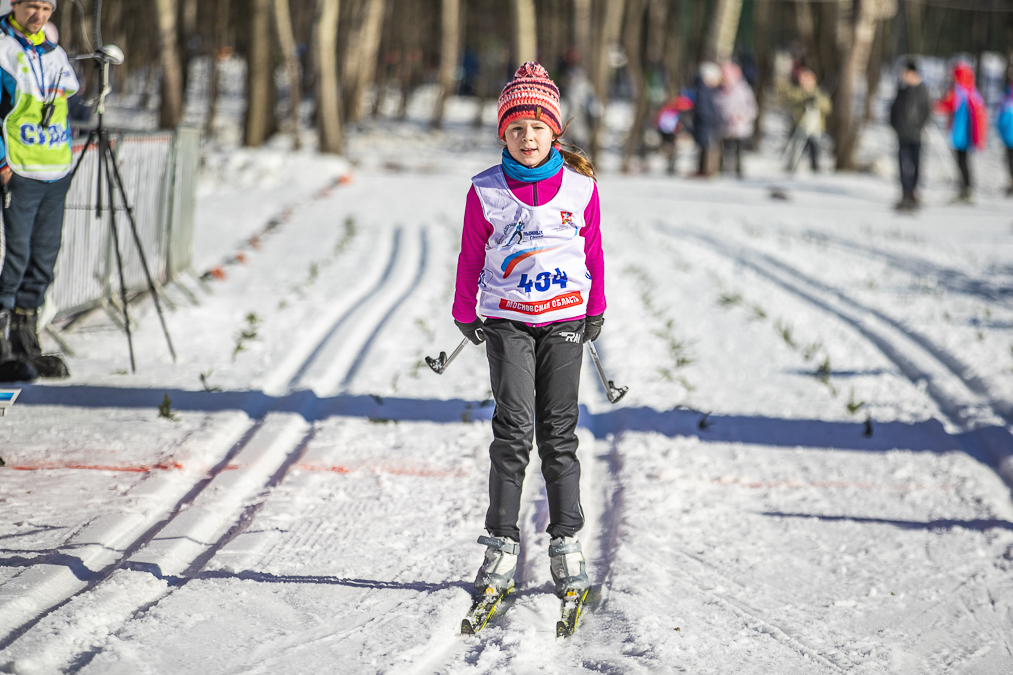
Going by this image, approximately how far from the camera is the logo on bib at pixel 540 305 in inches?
126

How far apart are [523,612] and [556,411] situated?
2.32 ft

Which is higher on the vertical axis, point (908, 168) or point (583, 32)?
point (583, 32)

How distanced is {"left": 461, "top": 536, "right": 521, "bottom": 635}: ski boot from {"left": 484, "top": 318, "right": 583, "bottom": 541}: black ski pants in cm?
4

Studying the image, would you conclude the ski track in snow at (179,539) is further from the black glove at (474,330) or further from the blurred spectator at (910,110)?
the blurred spectator at (910,110)

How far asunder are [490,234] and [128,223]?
4.68 m

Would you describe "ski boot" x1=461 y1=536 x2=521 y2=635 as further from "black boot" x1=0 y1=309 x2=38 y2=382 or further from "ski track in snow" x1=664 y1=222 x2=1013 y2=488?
"black boot" x1=0 y1=309 x2=38 y2=382

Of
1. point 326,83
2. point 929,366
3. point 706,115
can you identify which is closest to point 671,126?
point 706,115

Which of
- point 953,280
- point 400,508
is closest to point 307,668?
point 400,508

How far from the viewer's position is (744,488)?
14.7 feet

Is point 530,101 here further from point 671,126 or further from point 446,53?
point 446,53

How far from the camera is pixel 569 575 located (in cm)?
327

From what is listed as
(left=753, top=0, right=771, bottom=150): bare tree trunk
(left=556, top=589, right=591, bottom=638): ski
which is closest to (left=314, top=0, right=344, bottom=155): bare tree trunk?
(left=753, top=0, right=771, bottom=150): bare tree trunk

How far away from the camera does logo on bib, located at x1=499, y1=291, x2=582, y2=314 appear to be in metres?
3.20

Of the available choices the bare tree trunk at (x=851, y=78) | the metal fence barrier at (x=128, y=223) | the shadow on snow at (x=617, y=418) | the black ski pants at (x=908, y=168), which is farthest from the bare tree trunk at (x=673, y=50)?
the shadow on snow at (x=617, y=418)
